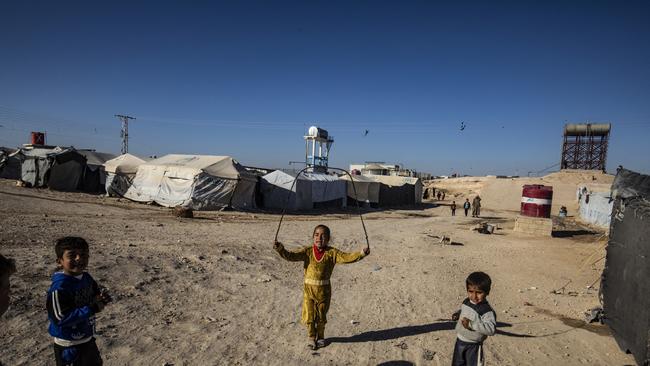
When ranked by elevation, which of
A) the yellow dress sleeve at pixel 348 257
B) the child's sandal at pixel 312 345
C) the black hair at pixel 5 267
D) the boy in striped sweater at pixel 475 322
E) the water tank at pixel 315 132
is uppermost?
the water tank at pixel 315 132

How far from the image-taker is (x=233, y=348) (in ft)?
16.0

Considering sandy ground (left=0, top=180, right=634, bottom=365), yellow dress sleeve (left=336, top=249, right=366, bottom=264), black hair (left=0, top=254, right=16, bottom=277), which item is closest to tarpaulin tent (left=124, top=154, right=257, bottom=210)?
sandy ground (left=0, top=180, right=634, bottom=365)

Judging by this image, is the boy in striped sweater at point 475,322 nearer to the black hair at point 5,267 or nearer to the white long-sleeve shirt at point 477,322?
the white long-sleeve shirt at point 477,322

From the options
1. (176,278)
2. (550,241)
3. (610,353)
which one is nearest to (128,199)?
(176,278)

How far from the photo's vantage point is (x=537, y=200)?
17453mm

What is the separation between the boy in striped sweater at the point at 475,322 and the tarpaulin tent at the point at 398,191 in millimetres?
31266

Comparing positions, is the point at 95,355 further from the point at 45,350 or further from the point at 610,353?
the point at 610,353

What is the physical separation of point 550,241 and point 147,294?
15.2 metres

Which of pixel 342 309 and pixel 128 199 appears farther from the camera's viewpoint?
pixel 128 199

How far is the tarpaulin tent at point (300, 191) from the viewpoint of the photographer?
25.1 m

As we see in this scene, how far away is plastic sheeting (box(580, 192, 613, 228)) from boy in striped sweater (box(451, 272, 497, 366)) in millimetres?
20183

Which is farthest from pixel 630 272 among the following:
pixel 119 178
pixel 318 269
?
pixel 119 178

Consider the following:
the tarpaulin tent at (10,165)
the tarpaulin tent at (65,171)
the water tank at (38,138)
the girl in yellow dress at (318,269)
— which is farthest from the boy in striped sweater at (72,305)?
the water tank at (38,138)

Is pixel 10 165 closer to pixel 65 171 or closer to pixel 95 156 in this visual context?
pixel 95 156
